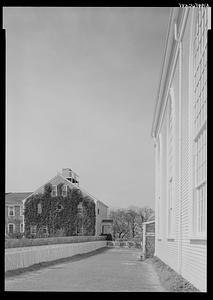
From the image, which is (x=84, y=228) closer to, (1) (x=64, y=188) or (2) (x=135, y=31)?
(1) (x=64, y=188)

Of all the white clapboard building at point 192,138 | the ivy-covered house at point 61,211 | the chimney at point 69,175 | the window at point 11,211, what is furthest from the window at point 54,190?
the white clapboard building at point 192,138

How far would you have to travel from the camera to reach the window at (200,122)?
6.23 meters

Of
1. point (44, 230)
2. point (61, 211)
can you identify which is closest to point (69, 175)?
point (61, 211)

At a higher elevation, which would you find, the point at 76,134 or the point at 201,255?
the point at 76,134

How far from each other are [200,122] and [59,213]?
33.5 meters

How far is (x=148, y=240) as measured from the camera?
2297cm

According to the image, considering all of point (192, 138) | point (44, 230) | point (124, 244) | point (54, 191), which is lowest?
point (124, 244)

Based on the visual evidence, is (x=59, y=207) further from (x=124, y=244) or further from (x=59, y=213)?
(x=124, y=244)

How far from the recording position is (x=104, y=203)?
44000mm

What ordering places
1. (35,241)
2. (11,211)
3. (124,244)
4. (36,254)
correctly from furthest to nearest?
(11,211) < (124,244) < (35,241) < (36,254)

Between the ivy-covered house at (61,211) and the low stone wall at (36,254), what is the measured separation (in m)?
11.4
